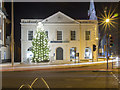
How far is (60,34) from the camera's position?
121 ft

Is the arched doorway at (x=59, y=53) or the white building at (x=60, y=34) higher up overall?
the white building at (x=60, y=34)

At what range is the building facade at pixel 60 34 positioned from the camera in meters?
36.2

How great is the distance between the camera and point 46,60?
30984mm

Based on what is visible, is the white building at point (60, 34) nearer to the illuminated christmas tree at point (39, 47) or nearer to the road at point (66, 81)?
the illuminated christmas tree at point (39, 47)

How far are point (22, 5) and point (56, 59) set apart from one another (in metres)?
14.2

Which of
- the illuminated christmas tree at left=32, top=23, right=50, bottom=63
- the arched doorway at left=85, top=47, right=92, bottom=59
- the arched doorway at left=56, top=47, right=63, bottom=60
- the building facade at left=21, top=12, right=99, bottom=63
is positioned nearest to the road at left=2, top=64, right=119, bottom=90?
the illuminated christmas tree at left=32, top=23, right=50, bottom=63

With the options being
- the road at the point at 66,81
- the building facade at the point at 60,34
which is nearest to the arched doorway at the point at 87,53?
the building facade at the point at 60,34

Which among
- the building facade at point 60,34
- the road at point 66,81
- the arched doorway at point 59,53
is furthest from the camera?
the arched doorway at point 59,53

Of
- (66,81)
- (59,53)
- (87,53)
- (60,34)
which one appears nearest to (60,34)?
(60,34)

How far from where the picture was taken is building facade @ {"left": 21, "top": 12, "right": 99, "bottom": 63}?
3622 centimetres

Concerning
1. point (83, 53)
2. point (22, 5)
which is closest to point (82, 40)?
point (83, 53)

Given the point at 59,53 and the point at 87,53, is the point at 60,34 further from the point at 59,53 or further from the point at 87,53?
the point at 87,53

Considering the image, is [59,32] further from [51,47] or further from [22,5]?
[22,5]

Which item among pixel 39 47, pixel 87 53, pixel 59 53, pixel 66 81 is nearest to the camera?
pixel 66 81
